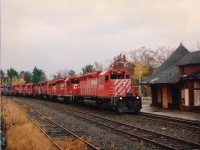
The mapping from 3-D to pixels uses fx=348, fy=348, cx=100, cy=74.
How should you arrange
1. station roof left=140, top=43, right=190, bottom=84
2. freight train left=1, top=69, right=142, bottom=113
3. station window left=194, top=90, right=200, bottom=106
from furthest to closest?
station roof left=140, top=43, right=190, bottom=84 < freight train left=1, top=69, right=142, bottom=113 < station window left=194, top=90, right=200, bottom=106

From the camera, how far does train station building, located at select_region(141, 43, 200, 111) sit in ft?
91.8

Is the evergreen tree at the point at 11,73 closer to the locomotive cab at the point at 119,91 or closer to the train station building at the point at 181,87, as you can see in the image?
the train station building at the point at 181,87

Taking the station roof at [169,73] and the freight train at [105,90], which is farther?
the station roof at [169,73]

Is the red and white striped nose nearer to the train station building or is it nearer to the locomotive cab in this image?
the locomotive cab

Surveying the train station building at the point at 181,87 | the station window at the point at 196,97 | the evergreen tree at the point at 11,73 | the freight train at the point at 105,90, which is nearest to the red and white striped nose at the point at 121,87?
the freight train at the point at 105,90

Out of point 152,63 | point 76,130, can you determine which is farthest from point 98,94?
point 152,63

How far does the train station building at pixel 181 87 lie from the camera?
2798 centimetres

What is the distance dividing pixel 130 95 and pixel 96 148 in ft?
49.4

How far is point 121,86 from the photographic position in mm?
28422

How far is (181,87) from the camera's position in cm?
3025

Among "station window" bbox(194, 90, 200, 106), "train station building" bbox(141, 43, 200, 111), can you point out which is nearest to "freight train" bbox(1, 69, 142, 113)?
"train station building" bbox(141, 43, 200, 111)

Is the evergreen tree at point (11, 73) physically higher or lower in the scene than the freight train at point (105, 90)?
higher

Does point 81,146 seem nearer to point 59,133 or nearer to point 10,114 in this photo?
point 59,133

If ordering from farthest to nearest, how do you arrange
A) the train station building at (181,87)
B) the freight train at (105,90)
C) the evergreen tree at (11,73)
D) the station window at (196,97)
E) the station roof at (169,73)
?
the evergreen tree at (11,73)
the station roof at (169,73)
the train station building at (181,87)
the freight train at (105,90)
the station window at (196,97)
